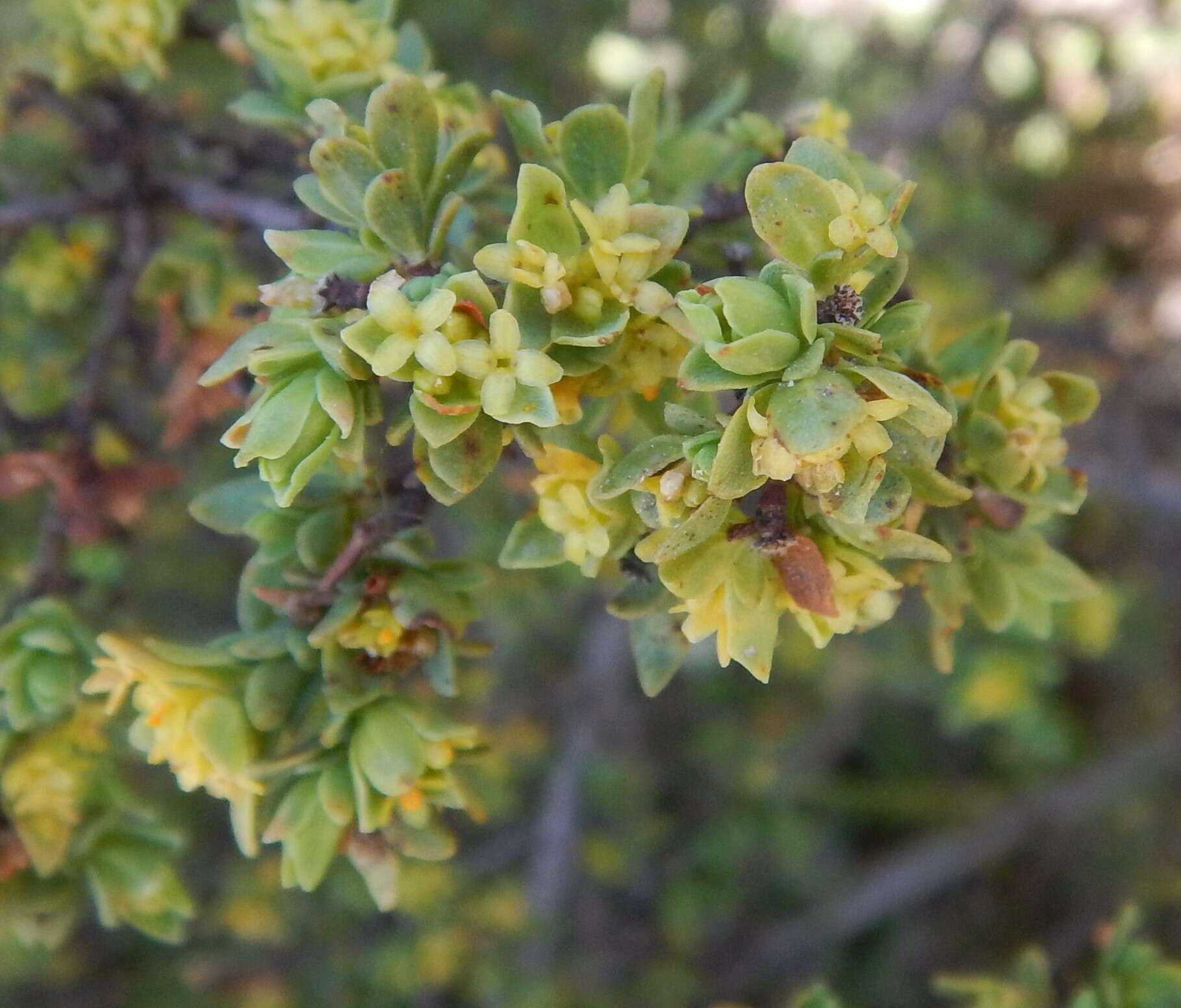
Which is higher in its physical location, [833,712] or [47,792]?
[47,792]

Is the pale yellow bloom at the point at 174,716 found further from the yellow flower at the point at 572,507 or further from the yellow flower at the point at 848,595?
the yellow flower at the point at 848,595

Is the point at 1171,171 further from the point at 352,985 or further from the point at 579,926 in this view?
the point at 352,985

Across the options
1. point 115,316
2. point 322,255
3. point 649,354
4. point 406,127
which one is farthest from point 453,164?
point 115,316

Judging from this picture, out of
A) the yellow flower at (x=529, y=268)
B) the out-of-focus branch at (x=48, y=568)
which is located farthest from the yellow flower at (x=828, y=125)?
the out-of-focus branch at (x=48, y=568)

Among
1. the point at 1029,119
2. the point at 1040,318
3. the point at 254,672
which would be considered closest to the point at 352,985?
the point at 254,672

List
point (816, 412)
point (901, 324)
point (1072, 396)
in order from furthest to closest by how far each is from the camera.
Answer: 1. point (1072, 396)
2. point (901, 324)
3. point (816, 412)

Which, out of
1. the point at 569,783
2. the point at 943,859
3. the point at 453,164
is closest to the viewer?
the point at 453,164

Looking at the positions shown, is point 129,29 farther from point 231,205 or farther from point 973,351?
point 973,351
